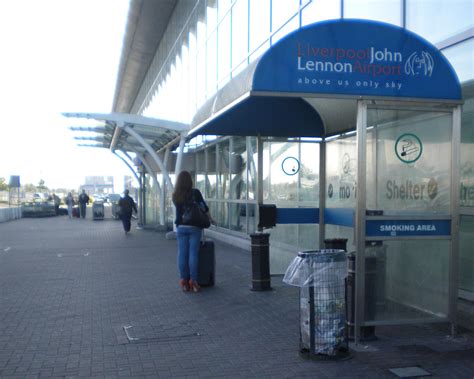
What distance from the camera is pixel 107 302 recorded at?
26.0ft

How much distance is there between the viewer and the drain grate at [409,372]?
4.82 metres

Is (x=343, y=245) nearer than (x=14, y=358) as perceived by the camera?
No

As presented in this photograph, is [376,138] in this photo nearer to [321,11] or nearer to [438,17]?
[438,17]

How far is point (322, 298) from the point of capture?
205 inches

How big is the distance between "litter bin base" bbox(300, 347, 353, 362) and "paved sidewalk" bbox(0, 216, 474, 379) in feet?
0.20

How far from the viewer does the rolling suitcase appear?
8.82m

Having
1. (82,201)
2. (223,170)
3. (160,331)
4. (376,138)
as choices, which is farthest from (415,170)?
(82,201)

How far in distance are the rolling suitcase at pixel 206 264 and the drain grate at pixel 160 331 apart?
2176 mm

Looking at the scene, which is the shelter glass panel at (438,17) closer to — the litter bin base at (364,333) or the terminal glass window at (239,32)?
the litter bin base at (364,333)

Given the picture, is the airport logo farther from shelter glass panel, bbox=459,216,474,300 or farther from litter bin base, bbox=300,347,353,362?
litter bin base, bbox=300,347,353,362

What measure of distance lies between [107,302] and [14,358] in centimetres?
258

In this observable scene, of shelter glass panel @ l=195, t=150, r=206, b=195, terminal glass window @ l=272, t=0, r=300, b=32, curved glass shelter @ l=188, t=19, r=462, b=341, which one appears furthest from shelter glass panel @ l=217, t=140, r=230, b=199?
curved glass shelter @ l=188, t=19, r=462, b=341

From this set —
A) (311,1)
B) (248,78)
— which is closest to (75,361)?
(248,78)

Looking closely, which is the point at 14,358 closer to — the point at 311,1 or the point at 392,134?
the point at 392,134
